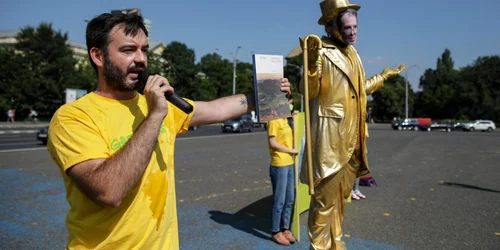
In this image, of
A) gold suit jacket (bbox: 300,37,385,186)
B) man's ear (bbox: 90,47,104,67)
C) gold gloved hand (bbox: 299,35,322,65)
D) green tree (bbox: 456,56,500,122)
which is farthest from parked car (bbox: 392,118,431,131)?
man's ear (bbox: 90,47,104,67)

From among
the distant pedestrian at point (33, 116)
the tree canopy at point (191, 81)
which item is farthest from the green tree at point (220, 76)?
the distant pedestrian at point (33, 116)

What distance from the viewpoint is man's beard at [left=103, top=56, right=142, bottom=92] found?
1.79m

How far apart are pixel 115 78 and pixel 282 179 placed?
11.5 ft

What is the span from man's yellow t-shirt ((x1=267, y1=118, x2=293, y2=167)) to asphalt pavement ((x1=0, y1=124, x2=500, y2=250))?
3.34 feet

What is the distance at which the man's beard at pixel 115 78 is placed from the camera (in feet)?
5.87

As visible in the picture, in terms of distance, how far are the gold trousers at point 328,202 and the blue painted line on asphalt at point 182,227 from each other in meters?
1.57

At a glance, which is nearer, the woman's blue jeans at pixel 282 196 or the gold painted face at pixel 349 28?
the gold painted face at pixel 349 28

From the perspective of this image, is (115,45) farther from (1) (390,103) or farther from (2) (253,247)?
(1) (390,103)

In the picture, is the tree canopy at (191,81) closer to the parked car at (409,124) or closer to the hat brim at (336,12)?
the parked car at (409,124)

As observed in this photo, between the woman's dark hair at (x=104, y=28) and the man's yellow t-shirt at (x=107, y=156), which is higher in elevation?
the woman's dark hair at (x=104, y=28)

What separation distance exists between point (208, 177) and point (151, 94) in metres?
7.86

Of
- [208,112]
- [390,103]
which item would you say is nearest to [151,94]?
[208,112]

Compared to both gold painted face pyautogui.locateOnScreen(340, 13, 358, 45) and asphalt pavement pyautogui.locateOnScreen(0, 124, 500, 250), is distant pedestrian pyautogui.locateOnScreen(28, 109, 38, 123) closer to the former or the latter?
asphalt pavement pyautogui.locateOnScreen(0, 124, 500, 250)

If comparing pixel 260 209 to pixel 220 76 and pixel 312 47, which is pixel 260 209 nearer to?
pixel 312 47
